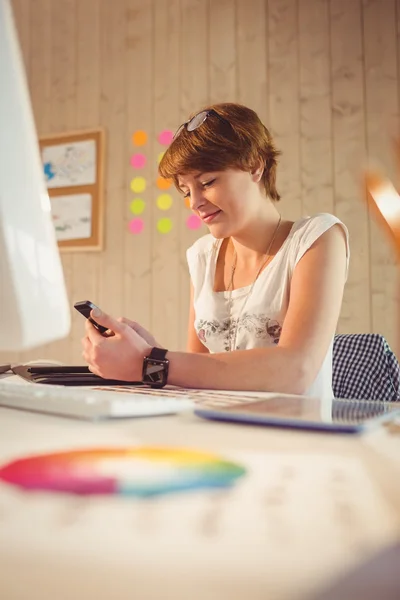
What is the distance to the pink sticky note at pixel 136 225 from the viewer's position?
287 centimetres

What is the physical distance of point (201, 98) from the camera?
9.20 feet

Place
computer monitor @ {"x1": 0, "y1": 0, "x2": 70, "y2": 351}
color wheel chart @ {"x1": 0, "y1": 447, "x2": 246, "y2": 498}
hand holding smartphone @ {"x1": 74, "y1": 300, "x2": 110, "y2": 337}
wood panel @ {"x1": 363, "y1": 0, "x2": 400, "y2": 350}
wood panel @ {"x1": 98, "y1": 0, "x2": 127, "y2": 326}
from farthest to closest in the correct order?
wood panel @ {"x1": 98, "y1": 0, "x2": 127, "y2": 326} → wood panel @ {"x1": 363, "y1": 0, "x2": 400, "y2": 350} → hand holding smartphone @ {"x1": 74, "y1": 300, "x2": 110, "y2": 337} → computer monitor @ {"x1": 0, "y1": 0, "x2": 70, "y2": 351} → color wheel chart @ {"x1": 0, "y1": 447, "x2": 246, "y2": 498}

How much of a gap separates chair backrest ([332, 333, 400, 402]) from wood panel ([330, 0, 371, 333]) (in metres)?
0.98

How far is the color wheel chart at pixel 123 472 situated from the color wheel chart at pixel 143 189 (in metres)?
2.48

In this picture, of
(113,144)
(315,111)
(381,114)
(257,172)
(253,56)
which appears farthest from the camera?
(113,144)

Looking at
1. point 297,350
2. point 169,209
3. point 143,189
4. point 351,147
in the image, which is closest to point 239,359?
point 297,350

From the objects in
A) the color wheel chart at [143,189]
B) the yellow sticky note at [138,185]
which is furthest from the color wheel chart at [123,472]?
the yellow sticky note at [138,185]

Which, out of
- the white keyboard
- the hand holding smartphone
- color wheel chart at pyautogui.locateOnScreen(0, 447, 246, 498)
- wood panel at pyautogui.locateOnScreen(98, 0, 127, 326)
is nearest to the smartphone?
the hand holding smartphone

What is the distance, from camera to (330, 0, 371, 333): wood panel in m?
2.48

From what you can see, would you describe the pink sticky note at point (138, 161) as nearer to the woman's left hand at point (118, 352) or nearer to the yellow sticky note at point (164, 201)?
the yellow sticky note at point (164, 201)

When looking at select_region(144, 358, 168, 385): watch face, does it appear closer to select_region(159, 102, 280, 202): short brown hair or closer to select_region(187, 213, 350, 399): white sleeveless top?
select_region(187, 213, 350, 399): white sleeveless top

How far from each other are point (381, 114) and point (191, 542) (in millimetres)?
2576

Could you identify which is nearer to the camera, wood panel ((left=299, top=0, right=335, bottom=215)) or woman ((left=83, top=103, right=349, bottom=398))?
woman ((left=83, top=103, right=349, bottom=398))

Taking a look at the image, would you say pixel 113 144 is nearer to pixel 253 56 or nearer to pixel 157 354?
pixel 253 56
